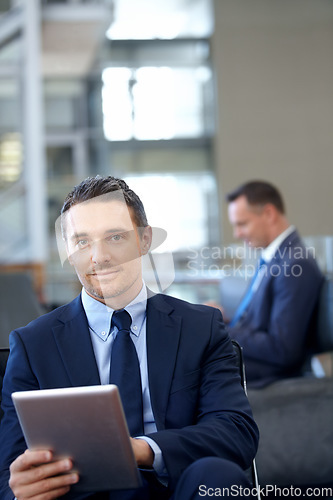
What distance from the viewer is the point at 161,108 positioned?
9250 millimetres

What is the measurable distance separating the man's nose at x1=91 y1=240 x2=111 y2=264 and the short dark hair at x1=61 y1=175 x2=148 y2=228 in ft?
0.25

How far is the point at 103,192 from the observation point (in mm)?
1122

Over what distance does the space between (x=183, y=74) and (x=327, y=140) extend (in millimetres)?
2150

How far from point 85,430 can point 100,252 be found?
1.03ft

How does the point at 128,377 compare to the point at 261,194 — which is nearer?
the point at 128,377

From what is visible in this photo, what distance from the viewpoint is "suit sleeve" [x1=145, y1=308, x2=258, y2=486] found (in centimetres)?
102

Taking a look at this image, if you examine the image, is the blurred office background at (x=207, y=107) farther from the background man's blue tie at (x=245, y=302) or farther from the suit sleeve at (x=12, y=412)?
the suit sleeve at (x=12, y=412)

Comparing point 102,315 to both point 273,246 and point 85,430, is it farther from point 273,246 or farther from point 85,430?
point 273,246

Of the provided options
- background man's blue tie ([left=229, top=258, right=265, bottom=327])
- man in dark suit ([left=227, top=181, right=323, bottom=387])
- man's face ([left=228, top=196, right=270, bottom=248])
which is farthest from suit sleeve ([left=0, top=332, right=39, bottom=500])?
man's face ([left=228, top=196, right=270, bottom=248])

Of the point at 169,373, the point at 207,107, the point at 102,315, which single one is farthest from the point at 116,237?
the point at 207,107

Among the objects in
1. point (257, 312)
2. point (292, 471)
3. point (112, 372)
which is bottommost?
point (292, 471)

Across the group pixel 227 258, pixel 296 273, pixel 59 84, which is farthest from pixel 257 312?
pixel 59 84

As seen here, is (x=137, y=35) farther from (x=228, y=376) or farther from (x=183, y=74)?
(x=228, y=376)

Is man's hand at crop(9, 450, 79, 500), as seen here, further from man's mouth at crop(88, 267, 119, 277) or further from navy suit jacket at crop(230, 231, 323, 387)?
→ navy suit jacket at crop(230, 231, 323, 387)
